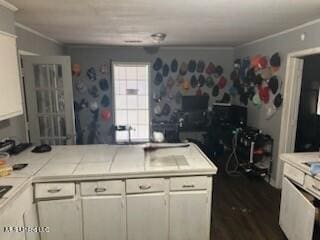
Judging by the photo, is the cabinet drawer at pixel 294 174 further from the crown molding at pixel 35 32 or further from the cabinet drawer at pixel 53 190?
the crown molding at pixel 35 32

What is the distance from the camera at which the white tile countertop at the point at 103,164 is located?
6.15 feet

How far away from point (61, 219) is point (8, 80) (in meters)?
1.30

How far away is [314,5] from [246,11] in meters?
0.57

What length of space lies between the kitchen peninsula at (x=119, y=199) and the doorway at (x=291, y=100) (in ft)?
6.39

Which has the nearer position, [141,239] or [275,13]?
[141,239]

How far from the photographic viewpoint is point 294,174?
2.29 meters

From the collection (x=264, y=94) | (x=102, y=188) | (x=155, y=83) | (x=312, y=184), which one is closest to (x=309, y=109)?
(x=264, y=94)

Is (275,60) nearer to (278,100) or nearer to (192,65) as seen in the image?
(278,100)

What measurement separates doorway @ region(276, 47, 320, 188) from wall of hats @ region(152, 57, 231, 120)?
87.2 inches

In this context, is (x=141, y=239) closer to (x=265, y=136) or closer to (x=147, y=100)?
(x=265, y=136)

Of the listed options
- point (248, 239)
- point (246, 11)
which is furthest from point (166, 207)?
point (246, 11)

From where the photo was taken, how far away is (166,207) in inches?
79.5

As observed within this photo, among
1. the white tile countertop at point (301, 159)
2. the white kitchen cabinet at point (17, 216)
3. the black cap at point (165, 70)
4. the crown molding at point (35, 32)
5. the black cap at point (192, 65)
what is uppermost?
the crown molding at point (35, 32)

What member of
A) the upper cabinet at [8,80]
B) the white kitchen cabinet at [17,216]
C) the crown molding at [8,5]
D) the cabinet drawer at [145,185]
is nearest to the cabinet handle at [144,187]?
the cabinet drawer at [145,185]
